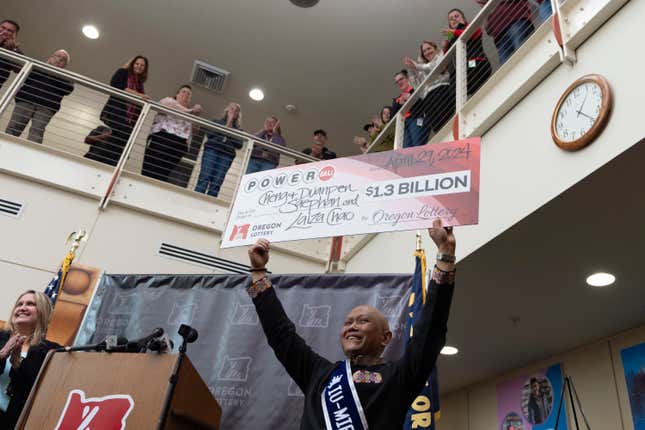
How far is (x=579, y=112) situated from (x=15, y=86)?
4.73 m

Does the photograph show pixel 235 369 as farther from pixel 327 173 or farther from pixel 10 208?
pixel 10 208

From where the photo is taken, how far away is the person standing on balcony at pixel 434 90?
4.96 metres

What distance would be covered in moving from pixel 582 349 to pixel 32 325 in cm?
479

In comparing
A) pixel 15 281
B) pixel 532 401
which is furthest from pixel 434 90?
pixel 15 281

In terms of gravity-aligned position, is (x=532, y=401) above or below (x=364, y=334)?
above

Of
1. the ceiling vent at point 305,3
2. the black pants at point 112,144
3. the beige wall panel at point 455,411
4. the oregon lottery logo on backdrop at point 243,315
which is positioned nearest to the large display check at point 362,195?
the oregon lottery logo on backdrop at point 243,315

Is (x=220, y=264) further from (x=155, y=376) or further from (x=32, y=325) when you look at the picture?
(x=155, y=376)

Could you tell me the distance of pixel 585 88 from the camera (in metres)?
3.09

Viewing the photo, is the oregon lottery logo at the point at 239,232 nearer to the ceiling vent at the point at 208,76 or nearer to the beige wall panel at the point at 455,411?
the beige wall panel at the point at 455,411

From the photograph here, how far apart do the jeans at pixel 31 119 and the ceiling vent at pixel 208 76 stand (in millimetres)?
3288

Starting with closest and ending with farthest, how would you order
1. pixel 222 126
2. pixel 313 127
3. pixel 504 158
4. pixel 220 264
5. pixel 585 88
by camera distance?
pixel 585 88 → pixel 504 158 → pixel 220 264 → pixel 222 126 → pixel 313 127

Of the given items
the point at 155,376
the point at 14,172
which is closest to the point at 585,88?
the point at 155,376

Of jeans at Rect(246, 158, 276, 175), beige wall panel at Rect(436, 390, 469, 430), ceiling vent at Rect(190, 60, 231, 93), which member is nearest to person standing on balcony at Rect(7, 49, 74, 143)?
jeans at Rect(246, 158, 276, 175)

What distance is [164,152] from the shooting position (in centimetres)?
548
